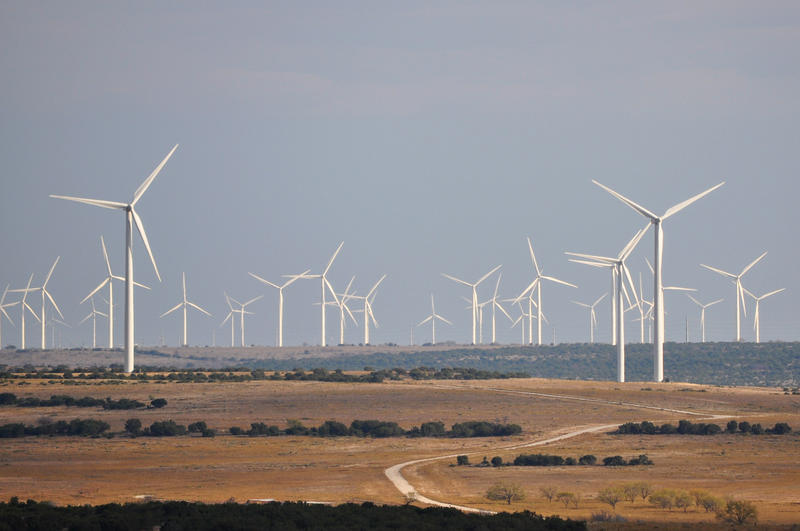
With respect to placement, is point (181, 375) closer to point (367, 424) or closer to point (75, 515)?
point (367, 424)

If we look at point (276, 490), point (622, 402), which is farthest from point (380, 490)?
point (622, 402)

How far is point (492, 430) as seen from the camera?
91750 mm

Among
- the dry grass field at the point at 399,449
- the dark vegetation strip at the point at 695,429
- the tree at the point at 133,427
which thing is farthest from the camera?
the dark vegetation strip at the point at 695,429

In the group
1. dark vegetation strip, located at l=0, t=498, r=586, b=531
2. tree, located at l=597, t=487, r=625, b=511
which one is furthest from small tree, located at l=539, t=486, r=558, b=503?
dark vegetation strip, located at l=0, t=498, r=586, b=531

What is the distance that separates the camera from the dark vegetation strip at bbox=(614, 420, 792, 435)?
293 feet

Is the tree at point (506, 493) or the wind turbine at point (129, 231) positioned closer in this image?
the tree at point (506, 493)

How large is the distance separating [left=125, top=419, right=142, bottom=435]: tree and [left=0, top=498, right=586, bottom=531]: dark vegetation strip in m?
A: 42.5

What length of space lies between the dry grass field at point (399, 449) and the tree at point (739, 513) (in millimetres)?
562

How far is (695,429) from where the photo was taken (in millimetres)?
89688

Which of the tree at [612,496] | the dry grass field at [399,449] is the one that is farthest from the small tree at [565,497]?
the tree at [612,496]

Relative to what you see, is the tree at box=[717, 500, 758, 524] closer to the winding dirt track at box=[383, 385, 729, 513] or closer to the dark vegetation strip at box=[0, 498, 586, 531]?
the dark vegetation strip at box=[0, 498, 586, 531]

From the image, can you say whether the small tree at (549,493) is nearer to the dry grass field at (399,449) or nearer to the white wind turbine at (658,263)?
the dry grass field at (399,449)

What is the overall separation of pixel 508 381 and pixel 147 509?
3699 inches

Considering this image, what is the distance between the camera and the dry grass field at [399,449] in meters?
59.6
